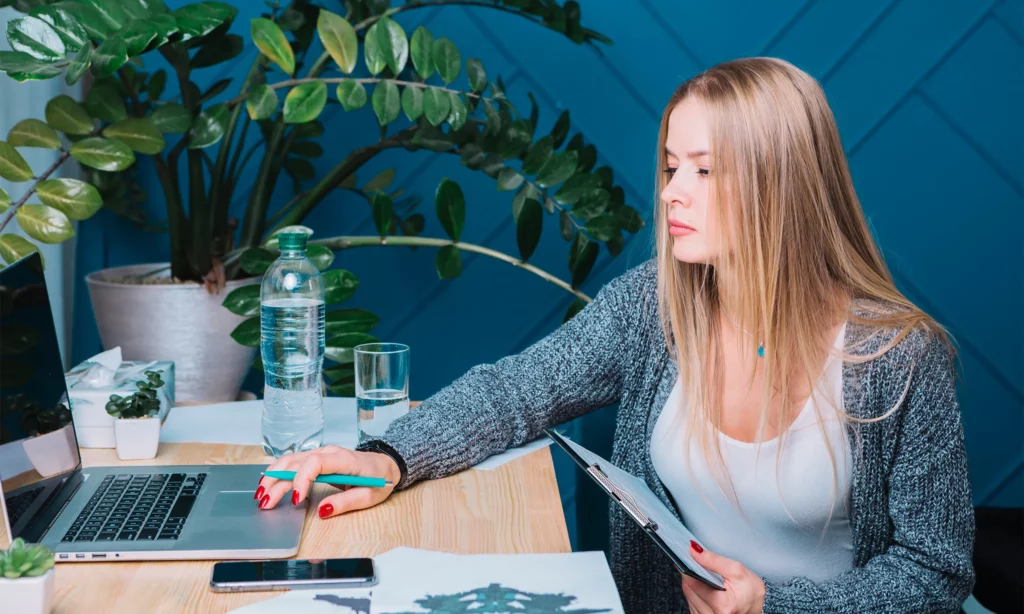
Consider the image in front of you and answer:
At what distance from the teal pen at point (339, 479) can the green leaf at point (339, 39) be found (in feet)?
1.95

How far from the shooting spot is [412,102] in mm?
1336

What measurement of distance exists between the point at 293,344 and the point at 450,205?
1.05 feet

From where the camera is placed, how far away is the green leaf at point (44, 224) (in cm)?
117

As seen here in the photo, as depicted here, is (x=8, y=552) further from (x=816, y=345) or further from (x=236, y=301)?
(x=816, y=345)

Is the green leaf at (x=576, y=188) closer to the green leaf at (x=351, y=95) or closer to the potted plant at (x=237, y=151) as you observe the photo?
the potted plant at (x=237, y=151)

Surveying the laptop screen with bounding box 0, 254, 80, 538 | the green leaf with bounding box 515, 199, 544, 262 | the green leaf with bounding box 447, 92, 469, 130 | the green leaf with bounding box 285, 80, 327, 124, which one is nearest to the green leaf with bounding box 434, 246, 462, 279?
the green leaf with bounding box 515, 199, 544, 262

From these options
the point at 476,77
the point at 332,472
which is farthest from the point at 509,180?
the point at 332,472

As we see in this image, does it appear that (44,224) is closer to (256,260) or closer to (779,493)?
(256,260)

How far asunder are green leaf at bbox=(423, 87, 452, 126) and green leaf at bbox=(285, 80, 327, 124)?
0.15 metres

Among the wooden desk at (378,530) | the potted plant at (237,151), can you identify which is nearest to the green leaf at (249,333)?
the potted plant at (237,151)

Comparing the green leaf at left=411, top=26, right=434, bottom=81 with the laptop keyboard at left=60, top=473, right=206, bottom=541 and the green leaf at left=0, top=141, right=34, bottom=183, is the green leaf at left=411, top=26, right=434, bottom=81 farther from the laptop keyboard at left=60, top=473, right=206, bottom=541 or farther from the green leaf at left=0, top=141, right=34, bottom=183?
the laptop keyboard at left=60, top=473, right=206, bottom=541

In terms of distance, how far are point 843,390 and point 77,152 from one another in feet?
3.19

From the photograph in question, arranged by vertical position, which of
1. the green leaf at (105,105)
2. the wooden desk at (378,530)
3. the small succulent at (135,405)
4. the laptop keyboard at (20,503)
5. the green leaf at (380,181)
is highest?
the green leaf at (105,105)

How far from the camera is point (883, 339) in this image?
3.44 feet
